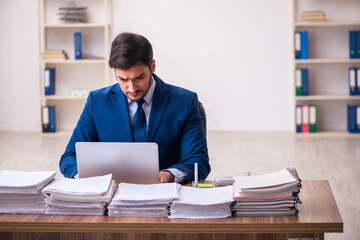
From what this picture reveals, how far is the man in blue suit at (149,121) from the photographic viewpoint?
8.62ft

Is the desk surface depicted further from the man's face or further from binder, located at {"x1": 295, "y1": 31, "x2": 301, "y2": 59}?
binder, located at {"x1": 295, "y1": 31, "x2": 301, "y2": 59}

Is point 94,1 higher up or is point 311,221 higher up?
point 94,1

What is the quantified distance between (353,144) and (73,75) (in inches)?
A: 137

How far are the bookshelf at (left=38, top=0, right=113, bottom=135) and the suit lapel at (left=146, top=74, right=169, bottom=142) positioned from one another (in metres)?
4.53

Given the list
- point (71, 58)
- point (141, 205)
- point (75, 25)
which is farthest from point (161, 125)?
point (71, 58)

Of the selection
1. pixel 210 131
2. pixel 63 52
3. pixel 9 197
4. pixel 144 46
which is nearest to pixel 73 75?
pixel 63 52

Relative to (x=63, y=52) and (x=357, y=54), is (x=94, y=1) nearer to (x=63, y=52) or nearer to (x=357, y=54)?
(x=63, y=52)

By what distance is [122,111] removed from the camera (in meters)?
2.68

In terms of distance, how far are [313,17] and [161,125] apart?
4627 millimetres

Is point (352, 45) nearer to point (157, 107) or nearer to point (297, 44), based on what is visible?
point (297, 44)

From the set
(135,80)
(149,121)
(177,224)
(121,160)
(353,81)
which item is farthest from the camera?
(353,81)

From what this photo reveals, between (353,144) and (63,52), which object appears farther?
(63,52)

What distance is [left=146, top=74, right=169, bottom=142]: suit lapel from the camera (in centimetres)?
267

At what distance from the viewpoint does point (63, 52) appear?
7152mm
